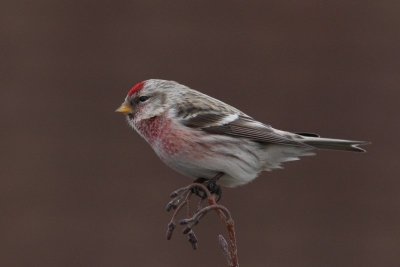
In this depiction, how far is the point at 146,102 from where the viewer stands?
4.10 metres

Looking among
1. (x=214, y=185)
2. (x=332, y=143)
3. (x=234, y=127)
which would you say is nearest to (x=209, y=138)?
(x=234, y=127)

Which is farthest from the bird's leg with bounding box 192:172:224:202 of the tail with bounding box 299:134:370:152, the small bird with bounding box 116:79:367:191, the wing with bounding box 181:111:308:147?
the tail with bounding box 299:134:370:152

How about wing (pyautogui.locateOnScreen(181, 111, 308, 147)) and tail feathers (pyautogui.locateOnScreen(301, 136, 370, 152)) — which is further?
wing (pyautogui.locateOnScreen(181, 111, 308, 147))

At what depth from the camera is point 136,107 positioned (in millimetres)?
4090

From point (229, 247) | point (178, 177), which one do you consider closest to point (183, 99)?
point (229, 247)

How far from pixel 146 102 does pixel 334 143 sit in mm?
914

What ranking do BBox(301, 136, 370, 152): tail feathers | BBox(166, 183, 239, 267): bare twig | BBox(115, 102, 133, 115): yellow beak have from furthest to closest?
BBox(115, 102, 133, 115): yellow beak < BBox(301, 136, 370, 152): tail feathers < BBox(166, 183, 239, 267): bare twig

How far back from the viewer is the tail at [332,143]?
3.63 m

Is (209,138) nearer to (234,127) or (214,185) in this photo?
(234,127)

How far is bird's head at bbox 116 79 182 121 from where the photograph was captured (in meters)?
4.06

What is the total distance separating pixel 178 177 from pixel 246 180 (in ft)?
7.62

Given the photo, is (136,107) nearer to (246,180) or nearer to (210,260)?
(246,180)

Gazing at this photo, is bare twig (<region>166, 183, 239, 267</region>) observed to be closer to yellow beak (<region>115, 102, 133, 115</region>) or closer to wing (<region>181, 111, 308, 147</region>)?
wing (<region>181, 111, 308, 147</region>)

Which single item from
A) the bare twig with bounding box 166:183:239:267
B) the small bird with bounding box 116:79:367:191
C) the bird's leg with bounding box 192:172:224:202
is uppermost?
the bare twig with bounding box 166:183:239:267
